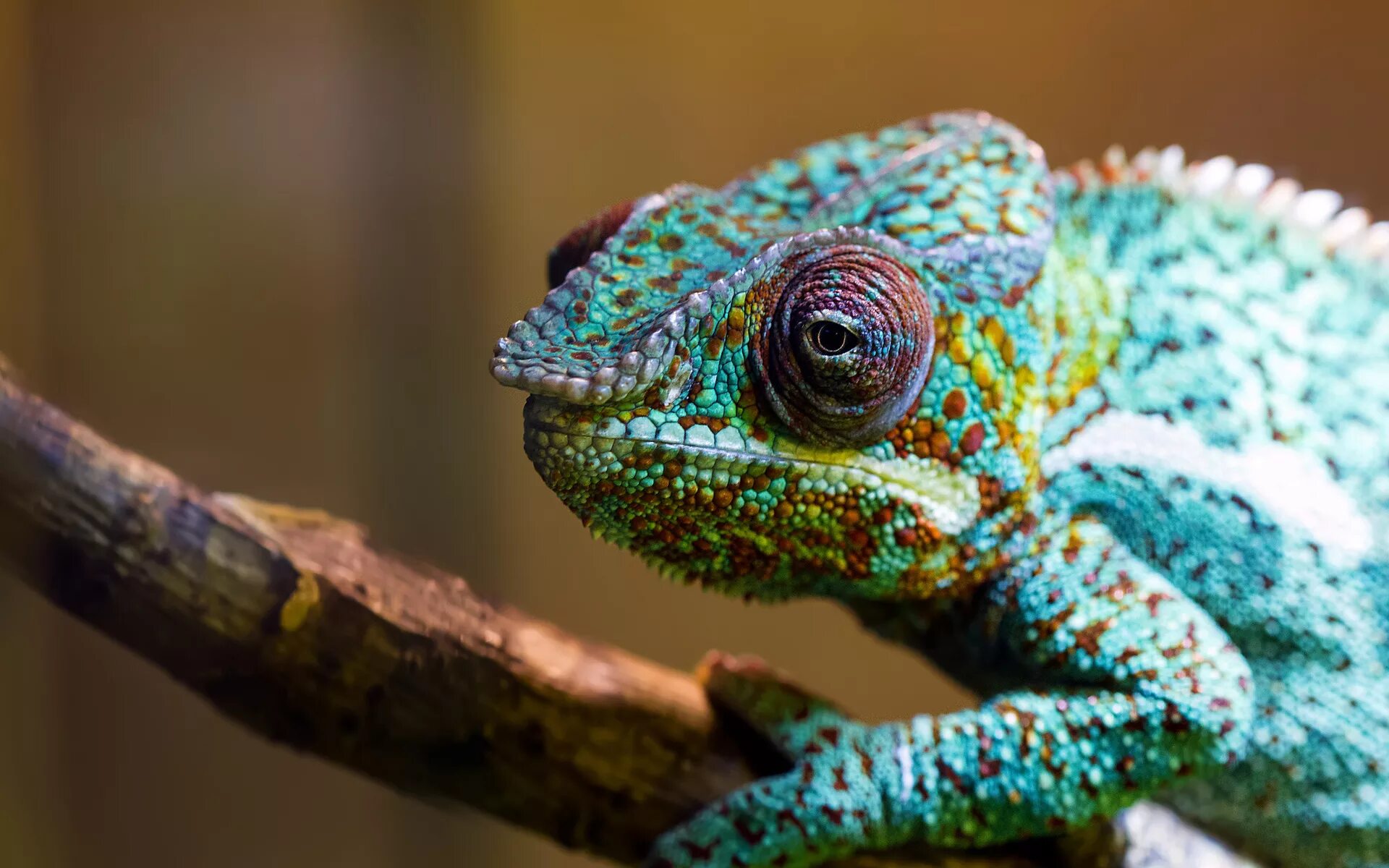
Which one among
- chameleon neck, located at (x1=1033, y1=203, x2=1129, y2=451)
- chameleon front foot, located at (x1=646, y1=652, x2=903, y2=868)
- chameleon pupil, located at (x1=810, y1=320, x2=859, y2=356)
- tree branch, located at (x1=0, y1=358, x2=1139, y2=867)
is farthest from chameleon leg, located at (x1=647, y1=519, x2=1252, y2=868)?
chameleon pupil, located at (x1=810, y1=320, x2=859, y2=356)

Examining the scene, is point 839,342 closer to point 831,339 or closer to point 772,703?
point 831,339

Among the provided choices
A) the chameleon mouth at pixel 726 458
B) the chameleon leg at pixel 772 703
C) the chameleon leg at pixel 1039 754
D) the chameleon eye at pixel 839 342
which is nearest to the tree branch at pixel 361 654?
the chameleon leg at pixel 772 703

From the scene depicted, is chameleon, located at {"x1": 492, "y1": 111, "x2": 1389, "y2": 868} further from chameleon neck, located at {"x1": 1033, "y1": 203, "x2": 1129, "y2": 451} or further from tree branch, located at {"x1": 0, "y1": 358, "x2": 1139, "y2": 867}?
tree branch, located at {"x1": 0, "y1": 358, "x2": 1139, "y2": 867}

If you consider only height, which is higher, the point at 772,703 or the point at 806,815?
the point at 772,703

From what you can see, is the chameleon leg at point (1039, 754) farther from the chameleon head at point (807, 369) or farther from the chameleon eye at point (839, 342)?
the chameleon eye at point (839, 342)

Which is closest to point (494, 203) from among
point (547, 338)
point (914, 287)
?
point (547, 338)

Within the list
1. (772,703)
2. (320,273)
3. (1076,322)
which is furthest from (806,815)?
(320,273)
